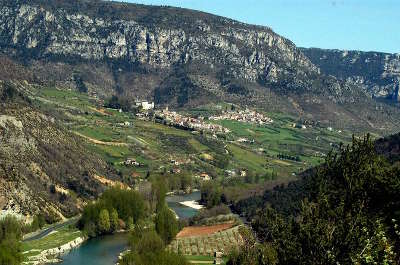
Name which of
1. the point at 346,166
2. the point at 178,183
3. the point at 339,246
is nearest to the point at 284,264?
the point at 339,246

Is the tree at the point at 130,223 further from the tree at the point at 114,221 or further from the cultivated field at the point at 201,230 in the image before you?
the cultivated field at the point at 201,230

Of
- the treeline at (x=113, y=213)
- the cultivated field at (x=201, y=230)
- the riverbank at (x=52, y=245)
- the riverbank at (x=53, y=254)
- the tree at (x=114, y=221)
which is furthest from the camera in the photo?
the tree at (x=114, y=221)

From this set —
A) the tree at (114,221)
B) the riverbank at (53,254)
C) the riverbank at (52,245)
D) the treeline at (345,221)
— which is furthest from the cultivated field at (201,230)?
the treeline at (345,221)

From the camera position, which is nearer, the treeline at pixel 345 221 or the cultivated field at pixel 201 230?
the treeline at pixel 345 221

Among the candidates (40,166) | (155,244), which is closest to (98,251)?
(155,244)

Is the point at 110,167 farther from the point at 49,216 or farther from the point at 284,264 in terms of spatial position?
the point at 284,264

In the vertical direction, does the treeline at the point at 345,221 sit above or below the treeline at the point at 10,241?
above
